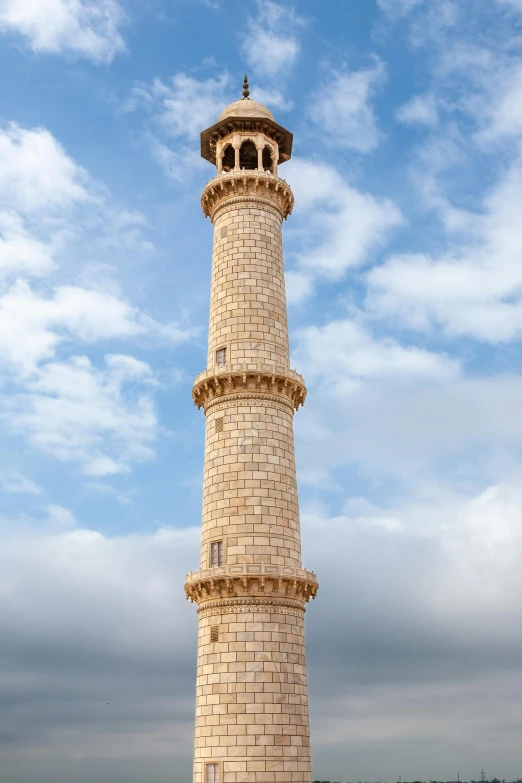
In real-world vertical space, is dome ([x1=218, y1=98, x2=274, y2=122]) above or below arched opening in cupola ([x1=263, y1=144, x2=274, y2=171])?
above

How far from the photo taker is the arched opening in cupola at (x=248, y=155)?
48188mm

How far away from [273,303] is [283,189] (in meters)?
6.95

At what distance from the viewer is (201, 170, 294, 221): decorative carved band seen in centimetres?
4469

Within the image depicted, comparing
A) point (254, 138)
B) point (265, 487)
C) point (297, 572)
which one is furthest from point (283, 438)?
point (254, 138)

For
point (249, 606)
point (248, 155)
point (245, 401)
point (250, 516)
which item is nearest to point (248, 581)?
point (249, 606)

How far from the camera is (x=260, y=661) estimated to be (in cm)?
3591

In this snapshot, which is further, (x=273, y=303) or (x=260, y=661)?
(x=273, y=303)

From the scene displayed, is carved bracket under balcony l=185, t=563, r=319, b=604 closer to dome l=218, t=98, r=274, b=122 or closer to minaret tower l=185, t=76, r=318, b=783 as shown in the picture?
minaret tower l=185, t=76, r=318, b=783

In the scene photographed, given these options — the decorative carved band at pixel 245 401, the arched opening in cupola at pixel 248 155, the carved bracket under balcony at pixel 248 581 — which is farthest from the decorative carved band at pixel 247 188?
the carved bracket under balcony at pixel 248 581

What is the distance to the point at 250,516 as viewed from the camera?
38.1 meters

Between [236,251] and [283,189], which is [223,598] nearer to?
[236,251]

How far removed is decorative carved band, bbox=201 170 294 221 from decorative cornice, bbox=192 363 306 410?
990cm

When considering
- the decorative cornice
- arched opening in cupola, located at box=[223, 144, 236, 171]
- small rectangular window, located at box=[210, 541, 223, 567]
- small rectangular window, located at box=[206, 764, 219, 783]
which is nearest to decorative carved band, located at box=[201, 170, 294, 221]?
arched opening in cupola, located at box=[223, 144, 236, 171]

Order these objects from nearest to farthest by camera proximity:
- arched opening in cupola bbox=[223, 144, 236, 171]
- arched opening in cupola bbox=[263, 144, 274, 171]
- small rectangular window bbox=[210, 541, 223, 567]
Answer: small rectangular window bbox=[210, 541, 223, 567]
arched opening in cupola bbox=[263, 144, 274, 171]
arched opening in cupola bbox=[223, 144, 236, 171]
